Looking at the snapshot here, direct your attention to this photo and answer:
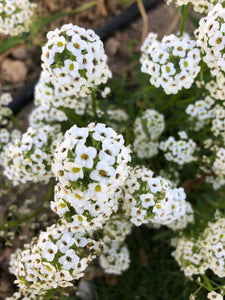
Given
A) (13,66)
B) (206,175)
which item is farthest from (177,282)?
(13,66)

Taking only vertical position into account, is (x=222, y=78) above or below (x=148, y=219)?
above

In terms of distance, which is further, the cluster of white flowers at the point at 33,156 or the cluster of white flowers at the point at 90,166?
the cluster of white flowers at the point at 33,156

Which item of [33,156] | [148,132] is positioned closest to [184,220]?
[148,132]

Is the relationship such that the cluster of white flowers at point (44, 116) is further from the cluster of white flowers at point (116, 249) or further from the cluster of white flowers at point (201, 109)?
the cluster of white flowers at point (201, 109)

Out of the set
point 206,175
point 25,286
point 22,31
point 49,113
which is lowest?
point 25,286

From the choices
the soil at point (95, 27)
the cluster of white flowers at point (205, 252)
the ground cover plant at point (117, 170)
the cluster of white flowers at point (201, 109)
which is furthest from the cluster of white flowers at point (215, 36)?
the soil at point (95, 27)

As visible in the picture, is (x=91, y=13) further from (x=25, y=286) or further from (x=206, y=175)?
(x=25, y=286)

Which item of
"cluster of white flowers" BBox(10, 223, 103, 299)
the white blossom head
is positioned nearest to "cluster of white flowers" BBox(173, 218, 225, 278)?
the white blossom head

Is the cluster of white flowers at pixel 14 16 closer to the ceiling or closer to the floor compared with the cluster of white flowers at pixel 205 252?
closer to the ceiling
